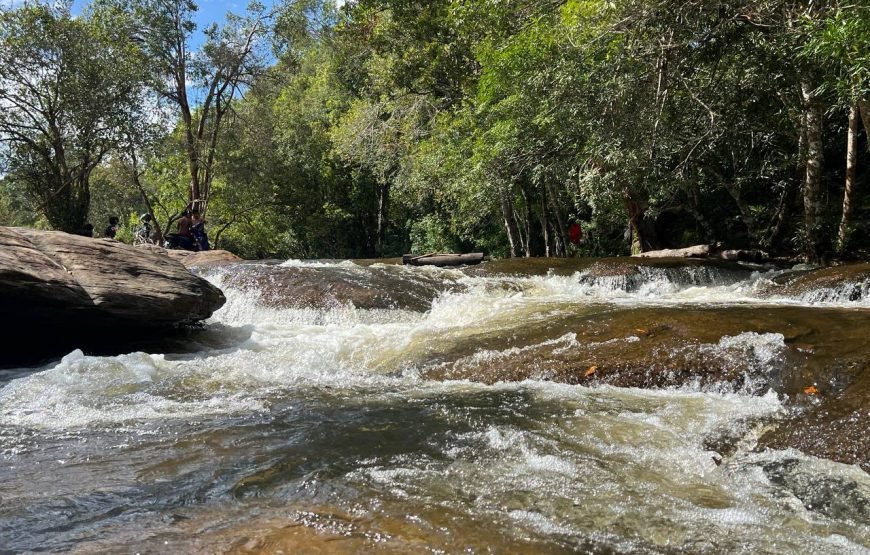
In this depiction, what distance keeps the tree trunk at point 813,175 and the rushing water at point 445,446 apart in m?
4.27

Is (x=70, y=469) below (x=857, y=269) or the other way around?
below

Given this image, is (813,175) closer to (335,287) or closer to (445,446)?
(335,287)

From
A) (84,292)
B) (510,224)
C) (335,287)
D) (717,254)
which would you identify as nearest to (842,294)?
(717,254)

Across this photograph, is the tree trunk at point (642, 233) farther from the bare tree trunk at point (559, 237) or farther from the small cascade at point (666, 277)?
the small cascade at point (666, 277)

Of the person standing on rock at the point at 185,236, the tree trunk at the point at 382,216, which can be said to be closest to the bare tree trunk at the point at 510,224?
the person standing on rock at the point at 185,236

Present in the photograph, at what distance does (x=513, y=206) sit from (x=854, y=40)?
50.0 feet

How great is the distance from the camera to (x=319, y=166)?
96.7ft

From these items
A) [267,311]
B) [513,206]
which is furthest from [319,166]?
[267,311]

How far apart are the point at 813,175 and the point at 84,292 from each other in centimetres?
1323

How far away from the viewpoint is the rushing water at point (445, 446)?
2.82 m

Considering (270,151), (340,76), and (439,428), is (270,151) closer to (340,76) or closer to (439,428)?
(340,76)

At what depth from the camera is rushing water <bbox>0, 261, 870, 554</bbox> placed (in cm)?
282

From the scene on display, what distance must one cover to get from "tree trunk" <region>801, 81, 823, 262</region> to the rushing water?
4.27 meters

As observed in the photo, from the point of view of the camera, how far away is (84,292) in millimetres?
7418
